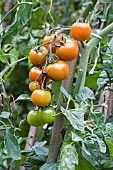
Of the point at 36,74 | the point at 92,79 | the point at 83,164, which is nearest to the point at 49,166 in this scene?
the point at 83,164

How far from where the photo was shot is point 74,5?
2752 mm

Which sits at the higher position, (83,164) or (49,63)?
(49,63)

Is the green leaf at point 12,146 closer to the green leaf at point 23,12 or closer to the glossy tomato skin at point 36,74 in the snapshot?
the glossy tomato skin at point 36,74

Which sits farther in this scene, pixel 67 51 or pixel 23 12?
pixel 23 12

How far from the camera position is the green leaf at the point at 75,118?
69cm

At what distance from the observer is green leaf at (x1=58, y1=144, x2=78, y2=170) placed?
2.31 feet

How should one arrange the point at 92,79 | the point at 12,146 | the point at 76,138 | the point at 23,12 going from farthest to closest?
the point at 92,79, the point at 23,12, the point at 12,146, the point at 76,138

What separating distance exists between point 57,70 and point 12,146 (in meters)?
0.21

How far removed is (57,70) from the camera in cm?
71

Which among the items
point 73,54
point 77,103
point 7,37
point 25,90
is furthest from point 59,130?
point 25,90

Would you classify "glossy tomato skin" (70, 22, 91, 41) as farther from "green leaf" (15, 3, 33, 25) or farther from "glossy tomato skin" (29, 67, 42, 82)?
"green leaf" (15, 3, 33, 25)

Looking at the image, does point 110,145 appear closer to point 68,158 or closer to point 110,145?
point 110,145

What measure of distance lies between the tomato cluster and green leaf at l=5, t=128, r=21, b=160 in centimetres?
9

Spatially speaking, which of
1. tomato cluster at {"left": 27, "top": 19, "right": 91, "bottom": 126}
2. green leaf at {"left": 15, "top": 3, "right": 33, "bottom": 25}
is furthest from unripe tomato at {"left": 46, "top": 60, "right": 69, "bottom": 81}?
green leaf at {"left": 15, "top": 3, "right": 33, "bottom": 25}
